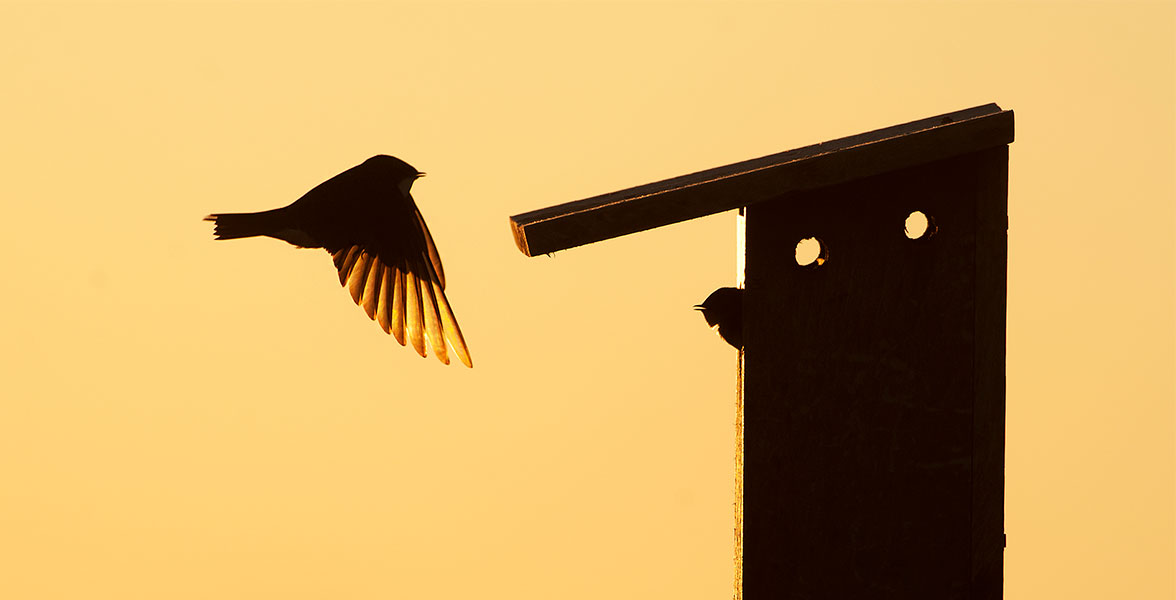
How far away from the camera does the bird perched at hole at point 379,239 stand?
2.10 meters

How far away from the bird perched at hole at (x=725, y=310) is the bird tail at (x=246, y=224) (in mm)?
774

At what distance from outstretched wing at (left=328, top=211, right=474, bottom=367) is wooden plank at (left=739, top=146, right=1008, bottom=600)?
591 millimetres

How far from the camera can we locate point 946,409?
1739 mm

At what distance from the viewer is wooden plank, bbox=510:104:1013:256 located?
161 centimetres

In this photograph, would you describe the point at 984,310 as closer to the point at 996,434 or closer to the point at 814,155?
the point at 996,434

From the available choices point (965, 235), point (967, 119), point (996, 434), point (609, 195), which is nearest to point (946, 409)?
point (996, 434)

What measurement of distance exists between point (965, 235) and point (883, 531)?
16.6 inches

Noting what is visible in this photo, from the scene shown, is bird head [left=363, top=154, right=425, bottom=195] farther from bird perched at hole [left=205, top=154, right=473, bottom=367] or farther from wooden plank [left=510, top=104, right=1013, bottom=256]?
wooden plank [left=510, top=104, right=1013, bottom=256]

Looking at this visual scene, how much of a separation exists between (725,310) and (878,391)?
237 millimetres

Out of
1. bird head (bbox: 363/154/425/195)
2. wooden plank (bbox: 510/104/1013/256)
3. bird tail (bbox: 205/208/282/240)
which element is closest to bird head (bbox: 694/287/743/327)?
wooden plank (bbox: 510/104/1013/256)

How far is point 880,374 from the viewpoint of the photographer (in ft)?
5.67

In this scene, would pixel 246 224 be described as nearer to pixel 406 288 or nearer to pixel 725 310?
pixel 406 288

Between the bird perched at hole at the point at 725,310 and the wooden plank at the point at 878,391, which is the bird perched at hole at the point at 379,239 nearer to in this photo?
the bird perched at hole at the point at 725,310

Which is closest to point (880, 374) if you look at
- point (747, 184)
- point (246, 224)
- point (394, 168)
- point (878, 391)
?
point (878, 391)
